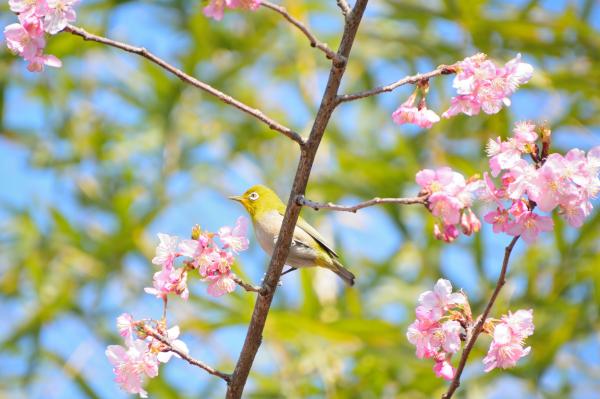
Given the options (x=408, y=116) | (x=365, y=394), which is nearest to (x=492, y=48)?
(x=365, y=394)

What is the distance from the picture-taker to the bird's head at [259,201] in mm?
3521

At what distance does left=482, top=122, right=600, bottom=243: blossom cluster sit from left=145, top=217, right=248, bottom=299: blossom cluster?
61 cm

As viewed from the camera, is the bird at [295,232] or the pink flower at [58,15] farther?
the bird at [295,232]

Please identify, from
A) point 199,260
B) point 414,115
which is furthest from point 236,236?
point 414,115

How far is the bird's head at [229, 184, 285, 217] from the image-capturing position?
352cm

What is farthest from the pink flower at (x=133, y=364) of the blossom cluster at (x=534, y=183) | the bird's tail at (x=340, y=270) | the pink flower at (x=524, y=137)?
the bird's tail at (x=340, y=270)

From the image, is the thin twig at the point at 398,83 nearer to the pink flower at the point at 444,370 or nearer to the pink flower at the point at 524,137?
the pink flower at the point at 524,137

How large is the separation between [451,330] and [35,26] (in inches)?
46.9

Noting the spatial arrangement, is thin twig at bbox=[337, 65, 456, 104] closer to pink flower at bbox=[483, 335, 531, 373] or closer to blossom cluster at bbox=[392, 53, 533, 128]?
blossom cluster at bbox=[392, 53, 533, 128]

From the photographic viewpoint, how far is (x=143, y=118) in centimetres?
693

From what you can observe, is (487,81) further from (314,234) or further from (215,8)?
(314,234)

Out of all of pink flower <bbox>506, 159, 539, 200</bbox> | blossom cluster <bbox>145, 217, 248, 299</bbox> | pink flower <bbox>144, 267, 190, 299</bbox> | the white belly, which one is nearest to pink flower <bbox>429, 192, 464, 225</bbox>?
pink flower <bbox>506, 159, 539, 200</bbox>

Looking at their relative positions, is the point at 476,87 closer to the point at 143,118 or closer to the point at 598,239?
the point at 598,239

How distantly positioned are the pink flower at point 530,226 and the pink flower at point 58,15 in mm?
1103
